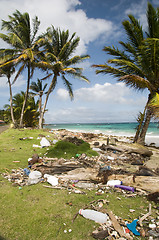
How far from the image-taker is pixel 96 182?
10.9ft

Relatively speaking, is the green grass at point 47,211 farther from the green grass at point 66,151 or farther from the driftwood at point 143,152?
the driftwood at point 143,152

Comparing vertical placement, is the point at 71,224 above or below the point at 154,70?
below

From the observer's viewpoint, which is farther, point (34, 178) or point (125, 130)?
point (125, 130)

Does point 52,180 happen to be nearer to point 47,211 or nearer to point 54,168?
point 54,168

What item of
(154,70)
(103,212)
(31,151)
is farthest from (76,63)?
(103,212)

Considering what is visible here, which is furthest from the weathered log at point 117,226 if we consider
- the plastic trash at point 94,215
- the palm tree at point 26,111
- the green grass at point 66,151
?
the palm tree at point 26,111

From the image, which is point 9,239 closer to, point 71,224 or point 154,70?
point 71,224

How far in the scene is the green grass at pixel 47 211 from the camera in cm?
180

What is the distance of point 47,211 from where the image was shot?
7.22 ft

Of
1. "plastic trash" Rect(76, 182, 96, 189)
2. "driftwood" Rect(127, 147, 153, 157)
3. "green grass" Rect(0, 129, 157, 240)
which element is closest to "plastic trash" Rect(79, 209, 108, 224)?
"green grass" Rect(0, 129, 157, 240)

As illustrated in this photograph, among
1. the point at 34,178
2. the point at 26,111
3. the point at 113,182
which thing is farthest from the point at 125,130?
the point at 34,178

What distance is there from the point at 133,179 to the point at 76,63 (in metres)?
12.7

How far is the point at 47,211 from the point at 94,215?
0.80 meters

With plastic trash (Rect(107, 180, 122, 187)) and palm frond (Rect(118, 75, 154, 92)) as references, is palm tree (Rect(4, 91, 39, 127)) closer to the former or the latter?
palm frond (Rect(118, 75, 154, 92))
